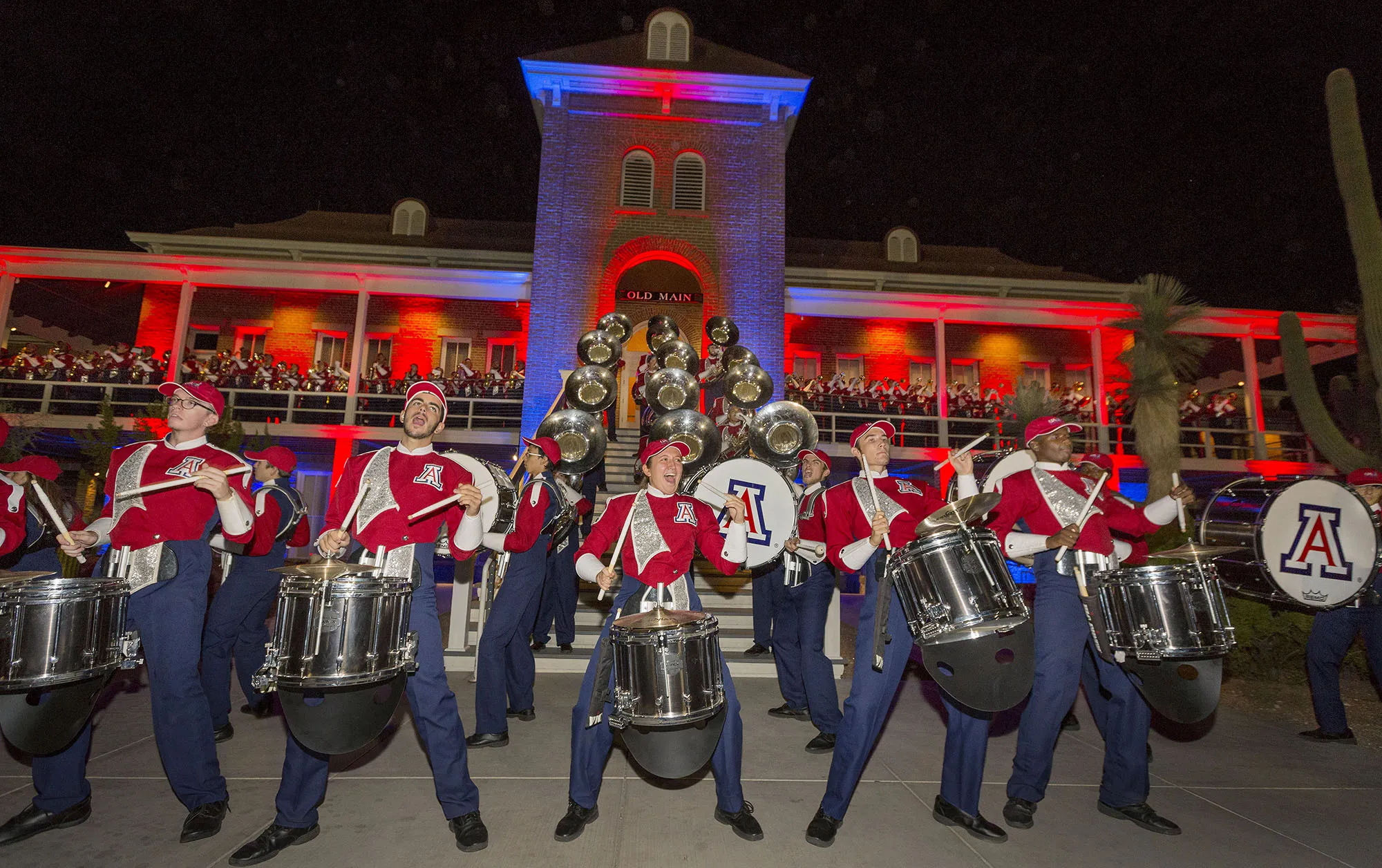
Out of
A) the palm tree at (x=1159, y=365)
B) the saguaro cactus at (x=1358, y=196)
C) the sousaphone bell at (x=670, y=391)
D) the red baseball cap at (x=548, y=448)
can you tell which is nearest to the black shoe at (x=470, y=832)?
the red baseball cap at (x=548, y=448)

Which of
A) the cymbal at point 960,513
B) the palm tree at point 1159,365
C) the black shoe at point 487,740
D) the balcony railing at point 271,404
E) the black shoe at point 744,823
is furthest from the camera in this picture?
the balcony railing at point 271,404

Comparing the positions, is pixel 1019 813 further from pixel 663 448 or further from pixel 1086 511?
pixel 663 448

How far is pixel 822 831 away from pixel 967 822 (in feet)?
2.78

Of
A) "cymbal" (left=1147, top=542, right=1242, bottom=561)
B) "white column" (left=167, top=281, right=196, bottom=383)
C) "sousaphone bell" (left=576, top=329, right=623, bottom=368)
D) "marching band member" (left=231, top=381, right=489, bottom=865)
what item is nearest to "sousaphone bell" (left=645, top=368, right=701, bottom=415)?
"sousaphone bell" (left=576, top=329, right=623, bottom=368)

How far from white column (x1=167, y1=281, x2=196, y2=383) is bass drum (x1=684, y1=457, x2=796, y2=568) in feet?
49.1

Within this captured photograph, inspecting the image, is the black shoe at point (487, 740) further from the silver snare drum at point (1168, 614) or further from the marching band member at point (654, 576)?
the silver snare drum at point (1168, 614)

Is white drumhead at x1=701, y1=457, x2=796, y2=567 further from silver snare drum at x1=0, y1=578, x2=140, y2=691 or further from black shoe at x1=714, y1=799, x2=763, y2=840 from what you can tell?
silver snare drum at x1=0, y1=578, x2=140, y2=691

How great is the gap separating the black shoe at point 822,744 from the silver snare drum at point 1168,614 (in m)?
2.17

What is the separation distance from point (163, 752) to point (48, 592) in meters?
0.97

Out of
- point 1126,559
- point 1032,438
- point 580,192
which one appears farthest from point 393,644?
point 580,192

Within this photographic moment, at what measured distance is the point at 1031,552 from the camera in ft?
13.1

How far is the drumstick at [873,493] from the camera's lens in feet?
13.1

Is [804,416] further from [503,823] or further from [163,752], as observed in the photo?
[163,752]

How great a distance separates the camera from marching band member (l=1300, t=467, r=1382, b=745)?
5641 mm
